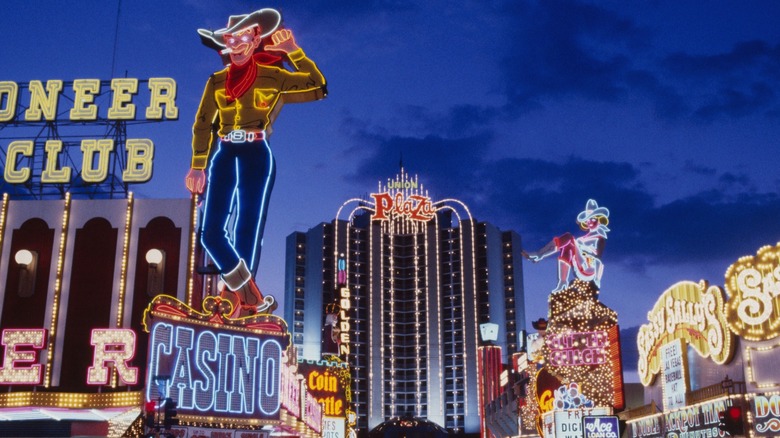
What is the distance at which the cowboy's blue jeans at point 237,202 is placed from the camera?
29.9 metres

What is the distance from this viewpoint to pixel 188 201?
30906 mm

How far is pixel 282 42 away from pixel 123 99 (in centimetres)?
747

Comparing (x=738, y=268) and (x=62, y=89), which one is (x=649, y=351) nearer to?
(x=738, y=268)

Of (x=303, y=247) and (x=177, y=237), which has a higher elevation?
(x=303, y=247)

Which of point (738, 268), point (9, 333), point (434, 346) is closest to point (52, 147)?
point (9, 333)

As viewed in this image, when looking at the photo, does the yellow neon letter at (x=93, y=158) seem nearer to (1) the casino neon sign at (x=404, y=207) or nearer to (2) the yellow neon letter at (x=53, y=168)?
(2) the yellow neon letter at (x=53, y=168)

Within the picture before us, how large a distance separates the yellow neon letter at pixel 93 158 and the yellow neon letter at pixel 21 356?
802 cm

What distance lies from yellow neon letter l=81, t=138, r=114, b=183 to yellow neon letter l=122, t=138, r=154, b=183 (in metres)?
0.88

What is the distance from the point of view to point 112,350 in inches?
1012

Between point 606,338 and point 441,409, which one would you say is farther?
point 441,409

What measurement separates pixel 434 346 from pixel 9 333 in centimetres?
10279

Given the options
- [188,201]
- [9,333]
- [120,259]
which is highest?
[188,201]

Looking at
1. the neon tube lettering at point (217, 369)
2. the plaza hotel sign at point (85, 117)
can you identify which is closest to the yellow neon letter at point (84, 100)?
the plaza hotel sign at point (85, 117)

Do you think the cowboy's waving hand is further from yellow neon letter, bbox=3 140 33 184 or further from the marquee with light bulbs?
the marquee with light bulbs
